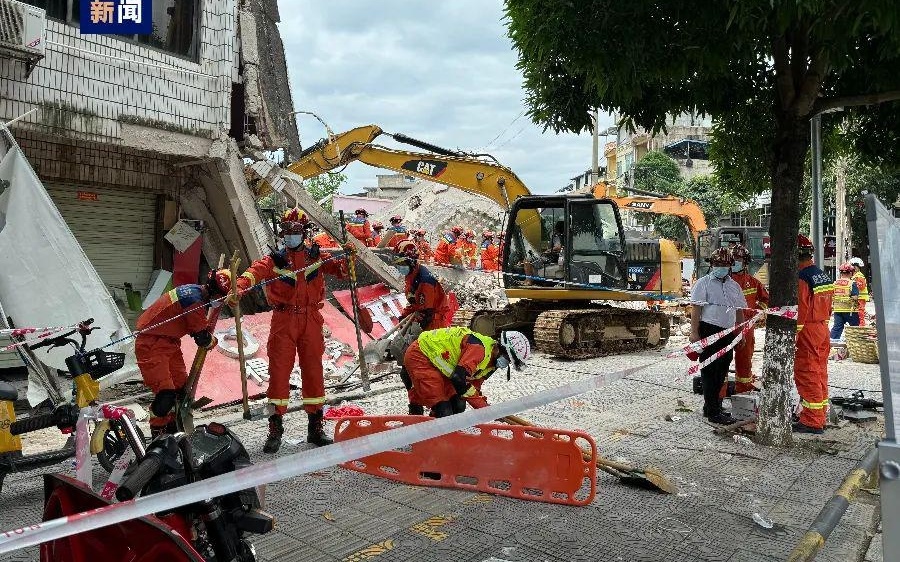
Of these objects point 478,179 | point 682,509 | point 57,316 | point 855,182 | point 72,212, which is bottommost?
point 682,509

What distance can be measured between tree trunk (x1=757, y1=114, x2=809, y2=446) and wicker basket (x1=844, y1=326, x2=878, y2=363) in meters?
6.21

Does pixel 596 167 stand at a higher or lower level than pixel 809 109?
higher

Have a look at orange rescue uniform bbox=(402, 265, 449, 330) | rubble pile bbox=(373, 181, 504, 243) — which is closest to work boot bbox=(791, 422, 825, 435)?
orange rescue uniform bbox=(402, 265, 449, 330)

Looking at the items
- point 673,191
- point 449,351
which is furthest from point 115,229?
point 673,191

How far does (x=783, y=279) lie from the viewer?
6.13 meters

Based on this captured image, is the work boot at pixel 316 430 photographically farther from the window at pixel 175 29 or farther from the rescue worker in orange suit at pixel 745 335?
the window at pixel 175 29

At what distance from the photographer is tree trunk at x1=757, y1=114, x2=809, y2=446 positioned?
19.6ft

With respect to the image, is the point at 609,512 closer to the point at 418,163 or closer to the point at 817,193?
the point at 817,193

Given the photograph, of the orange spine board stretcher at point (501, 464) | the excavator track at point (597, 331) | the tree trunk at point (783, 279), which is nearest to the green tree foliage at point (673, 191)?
the excavator track at point (597, 331)

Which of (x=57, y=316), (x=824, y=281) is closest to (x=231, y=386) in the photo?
(x=57, y=316)

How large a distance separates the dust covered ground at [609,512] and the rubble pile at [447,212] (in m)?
29.8

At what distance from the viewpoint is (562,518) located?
4.25m

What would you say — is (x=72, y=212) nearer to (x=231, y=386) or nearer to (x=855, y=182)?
(x=231, y=386)

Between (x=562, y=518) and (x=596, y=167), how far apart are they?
23.6m
